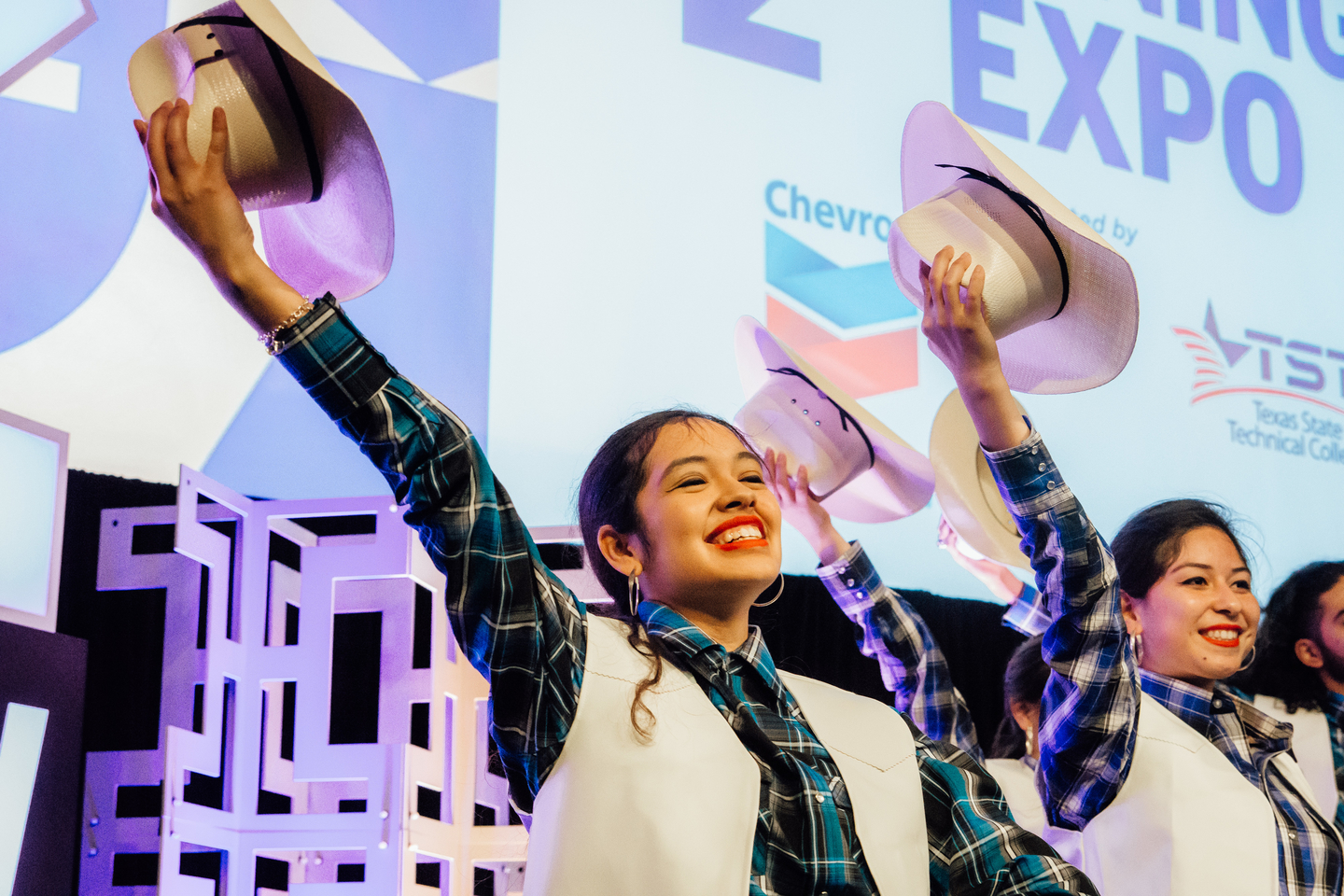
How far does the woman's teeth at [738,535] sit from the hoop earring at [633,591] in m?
0.12

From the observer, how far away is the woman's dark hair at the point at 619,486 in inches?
58.8

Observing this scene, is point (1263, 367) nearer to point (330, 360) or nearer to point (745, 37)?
point (745, 37)

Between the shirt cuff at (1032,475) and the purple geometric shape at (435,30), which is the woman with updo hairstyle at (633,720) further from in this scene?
the purple geometric shape at (435,30)

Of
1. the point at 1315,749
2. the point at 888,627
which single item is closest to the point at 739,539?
the point at 888,627

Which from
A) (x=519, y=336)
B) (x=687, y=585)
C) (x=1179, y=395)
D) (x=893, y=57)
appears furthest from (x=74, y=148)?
(x=1179, y=395)

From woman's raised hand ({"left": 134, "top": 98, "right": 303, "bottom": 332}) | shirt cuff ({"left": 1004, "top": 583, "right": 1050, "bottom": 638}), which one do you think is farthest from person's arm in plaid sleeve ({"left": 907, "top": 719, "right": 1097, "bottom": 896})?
shirt cuff ({"left": 1004, "top": 583, "right": 1050, "bottom": 638})

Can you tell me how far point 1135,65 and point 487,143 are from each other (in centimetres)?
189

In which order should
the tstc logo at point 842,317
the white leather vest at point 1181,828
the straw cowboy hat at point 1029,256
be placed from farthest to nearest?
the tstc logo at point 842,317 → the white leather vest at point 1181,828 → the straw cowboy hat at point 1029,256

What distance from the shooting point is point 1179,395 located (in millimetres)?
3312

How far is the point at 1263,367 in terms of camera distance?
136 inches

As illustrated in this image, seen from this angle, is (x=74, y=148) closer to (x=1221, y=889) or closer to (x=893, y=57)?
(x=893, y=57)

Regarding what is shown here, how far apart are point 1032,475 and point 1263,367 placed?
2.29 meters

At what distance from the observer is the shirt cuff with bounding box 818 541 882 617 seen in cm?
230

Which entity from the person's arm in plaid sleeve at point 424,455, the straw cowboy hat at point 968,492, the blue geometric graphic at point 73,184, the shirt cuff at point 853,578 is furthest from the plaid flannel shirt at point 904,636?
the blue geometric graphic at point 73,184
